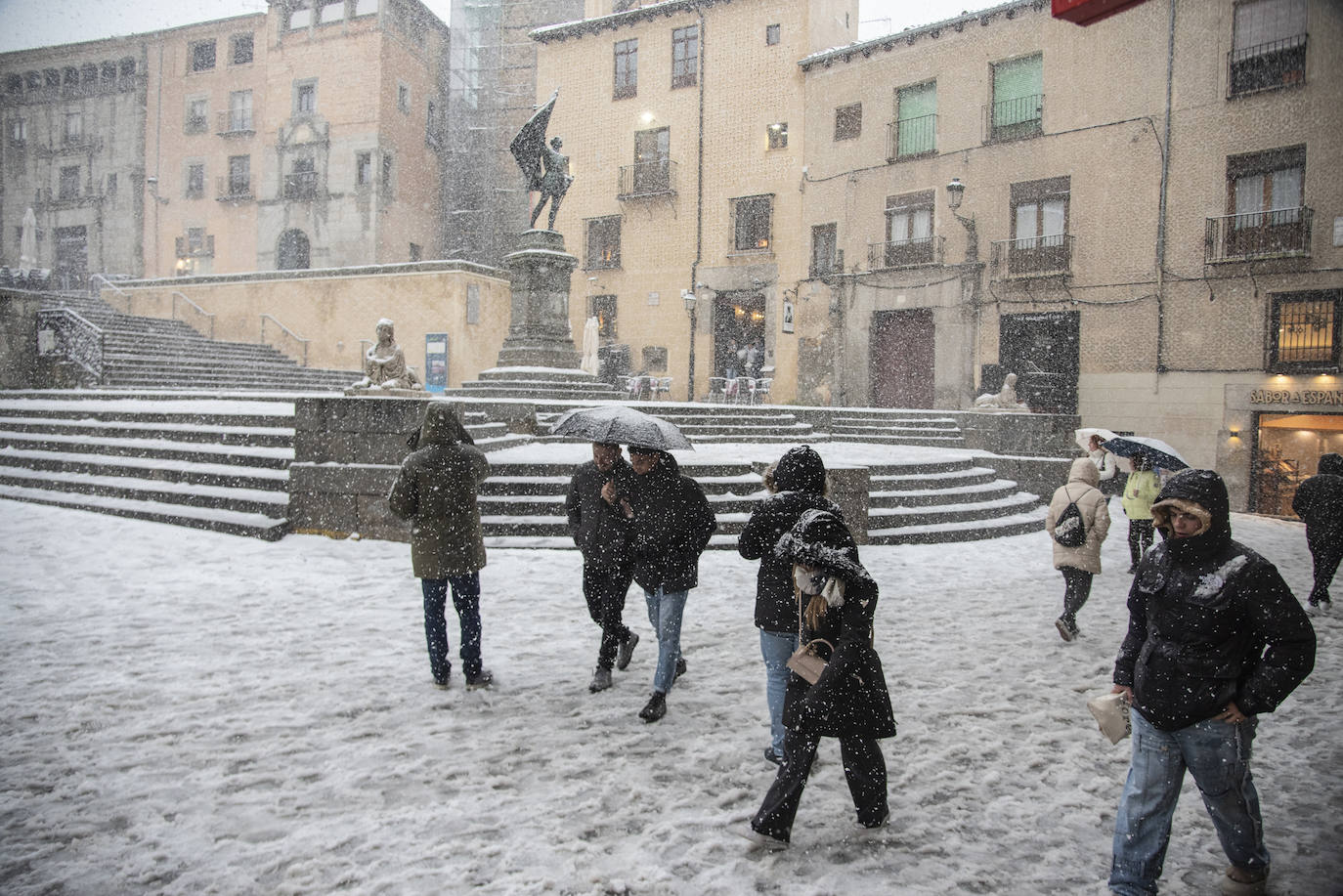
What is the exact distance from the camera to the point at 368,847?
312cm

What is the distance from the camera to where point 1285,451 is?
1711cm

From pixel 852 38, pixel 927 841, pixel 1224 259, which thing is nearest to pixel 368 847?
pixel 927 841

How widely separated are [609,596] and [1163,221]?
63.4 feet

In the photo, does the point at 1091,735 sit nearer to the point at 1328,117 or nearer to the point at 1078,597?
the point at 1078,597

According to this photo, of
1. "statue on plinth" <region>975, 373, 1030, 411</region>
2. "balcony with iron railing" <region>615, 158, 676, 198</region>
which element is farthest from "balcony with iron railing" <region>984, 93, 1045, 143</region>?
"balcony with iron railing" <region>615, 158, 676, 198</region>

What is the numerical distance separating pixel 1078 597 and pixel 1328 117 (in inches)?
676

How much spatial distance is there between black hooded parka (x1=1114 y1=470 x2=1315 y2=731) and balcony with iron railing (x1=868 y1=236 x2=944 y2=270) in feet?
68.3

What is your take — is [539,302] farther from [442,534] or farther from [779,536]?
[779,536]

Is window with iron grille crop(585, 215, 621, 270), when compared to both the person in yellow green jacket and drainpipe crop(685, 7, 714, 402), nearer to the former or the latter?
drainpipe crop(685, 7, 714, 402)

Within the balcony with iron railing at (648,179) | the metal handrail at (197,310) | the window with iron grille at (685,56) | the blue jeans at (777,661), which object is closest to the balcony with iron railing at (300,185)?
the metal handrail at (197,310)

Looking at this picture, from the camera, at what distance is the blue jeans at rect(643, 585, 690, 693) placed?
4488mm

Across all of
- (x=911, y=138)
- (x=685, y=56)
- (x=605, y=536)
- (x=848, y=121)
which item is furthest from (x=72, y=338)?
(x=911, y=138)

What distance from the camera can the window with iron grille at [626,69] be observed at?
91.9ft

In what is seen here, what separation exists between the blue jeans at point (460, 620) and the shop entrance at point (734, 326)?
2168cm
